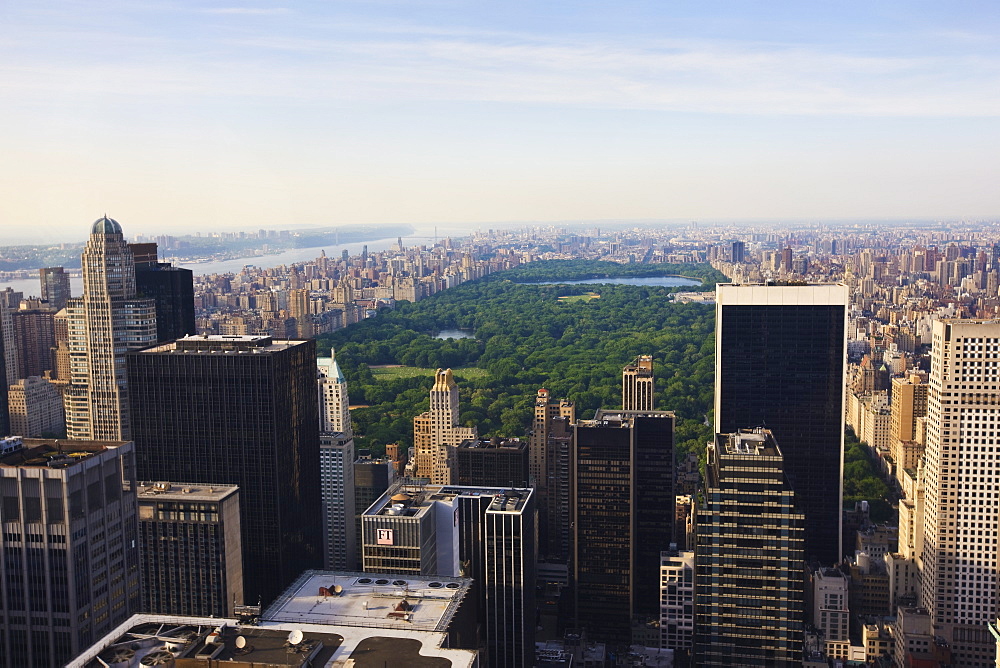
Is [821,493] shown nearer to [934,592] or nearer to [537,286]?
[934,592]

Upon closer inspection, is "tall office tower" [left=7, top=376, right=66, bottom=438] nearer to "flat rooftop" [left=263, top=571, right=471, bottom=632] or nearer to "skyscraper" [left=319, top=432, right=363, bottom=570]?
"skyscraper" [left=319, top=432, right=363, bottom=570]

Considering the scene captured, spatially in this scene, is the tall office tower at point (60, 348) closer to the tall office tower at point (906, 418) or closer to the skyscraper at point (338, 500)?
the skyscraper at point (338, 500)

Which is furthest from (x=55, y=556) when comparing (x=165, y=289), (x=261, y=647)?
(x=165, y=289)

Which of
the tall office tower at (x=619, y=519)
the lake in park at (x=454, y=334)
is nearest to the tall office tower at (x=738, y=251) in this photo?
the lake in park at (x=454, y=334)

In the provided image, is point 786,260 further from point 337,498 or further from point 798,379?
point 337,498

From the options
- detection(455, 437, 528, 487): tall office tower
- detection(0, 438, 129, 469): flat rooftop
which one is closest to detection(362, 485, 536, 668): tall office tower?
detection(455, 437, 528, 487): tall office tower

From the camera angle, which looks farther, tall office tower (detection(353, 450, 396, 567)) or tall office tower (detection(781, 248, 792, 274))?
tall office tower (detection(781, 248, 792, 274))
